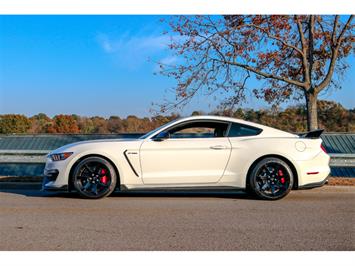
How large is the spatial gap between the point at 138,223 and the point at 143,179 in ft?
6.07

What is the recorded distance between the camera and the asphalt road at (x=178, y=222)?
486 cm

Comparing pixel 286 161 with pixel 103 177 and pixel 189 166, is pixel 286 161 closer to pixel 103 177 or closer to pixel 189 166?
pixel 189 166

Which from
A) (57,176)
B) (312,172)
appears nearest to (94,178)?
(57,176)

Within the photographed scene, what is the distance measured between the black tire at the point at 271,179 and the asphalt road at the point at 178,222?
0.59 feet

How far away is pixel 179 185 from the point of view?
7688 mm

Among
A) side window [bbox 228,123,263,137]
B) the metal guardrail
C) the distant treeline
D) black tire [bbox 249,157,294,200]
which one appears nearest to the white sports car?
black tire [bbox 249,157,294,200]

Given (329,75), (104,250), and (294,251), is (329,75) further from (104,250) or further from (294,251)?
(104,250)

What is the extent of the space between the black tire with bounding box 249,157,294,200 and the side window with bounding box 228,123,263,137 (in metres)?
0.53

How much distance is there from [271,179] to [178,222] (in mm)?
2365

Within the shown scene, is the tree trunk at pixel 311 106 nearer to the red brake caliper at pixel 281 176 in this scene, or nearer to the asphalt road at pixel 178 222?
the asphalt road at pixel 178 222

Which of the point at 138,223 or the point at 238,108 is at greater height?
the point at 238,108

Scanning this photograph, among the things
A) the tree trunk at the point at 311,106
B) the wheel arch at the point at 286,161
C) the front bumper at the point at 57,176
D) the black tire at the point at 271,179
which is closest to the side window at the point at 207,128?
the wheel arch at the point at 286,161
